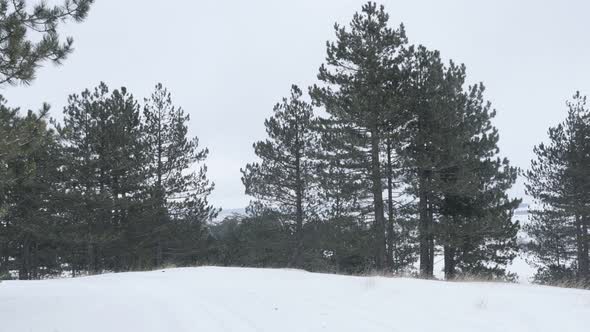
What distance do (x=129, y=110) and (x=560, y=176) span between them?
22.2 metres

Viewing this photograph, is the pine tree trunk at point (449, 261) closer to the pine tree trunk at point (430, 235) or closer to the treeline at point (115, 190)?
the pine tree trunk at point (430, 235)

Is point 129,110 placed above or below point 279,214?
above

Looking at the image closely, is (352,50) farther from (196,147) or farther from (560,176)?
(560,176)

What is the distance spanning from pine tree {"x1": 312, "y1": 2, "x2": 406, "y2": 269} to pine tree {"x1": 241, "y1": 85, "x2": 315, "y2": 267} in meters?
4.82

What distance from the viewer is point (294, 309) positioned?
593cm

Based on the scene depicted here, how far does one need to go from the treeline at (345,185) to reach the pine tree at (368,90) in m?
0.05

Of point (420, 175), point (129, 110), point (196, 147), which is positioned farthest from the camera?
point (196, 147)

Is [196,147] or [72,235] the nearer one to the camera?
[72,235]

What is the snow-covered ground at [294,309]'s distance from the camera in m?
4.97

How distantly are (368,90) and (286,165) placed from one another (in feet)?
25.6

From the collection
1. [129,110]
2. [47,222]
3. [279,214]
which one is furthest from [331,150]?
[47,222]

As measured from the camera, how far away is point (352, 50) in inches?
652

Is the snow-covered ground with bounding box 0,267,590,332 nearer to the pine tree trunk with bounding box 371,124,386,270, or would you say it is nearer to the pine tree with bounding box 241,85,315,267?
the pine tree trunk with bounding box 371,124,386,270

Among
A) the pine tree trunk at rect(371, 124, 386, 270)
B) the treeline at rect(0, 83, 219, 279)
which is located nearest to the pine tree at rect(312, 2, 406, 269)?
the pine tree trunk at rect(371, 124, 386, 270)
